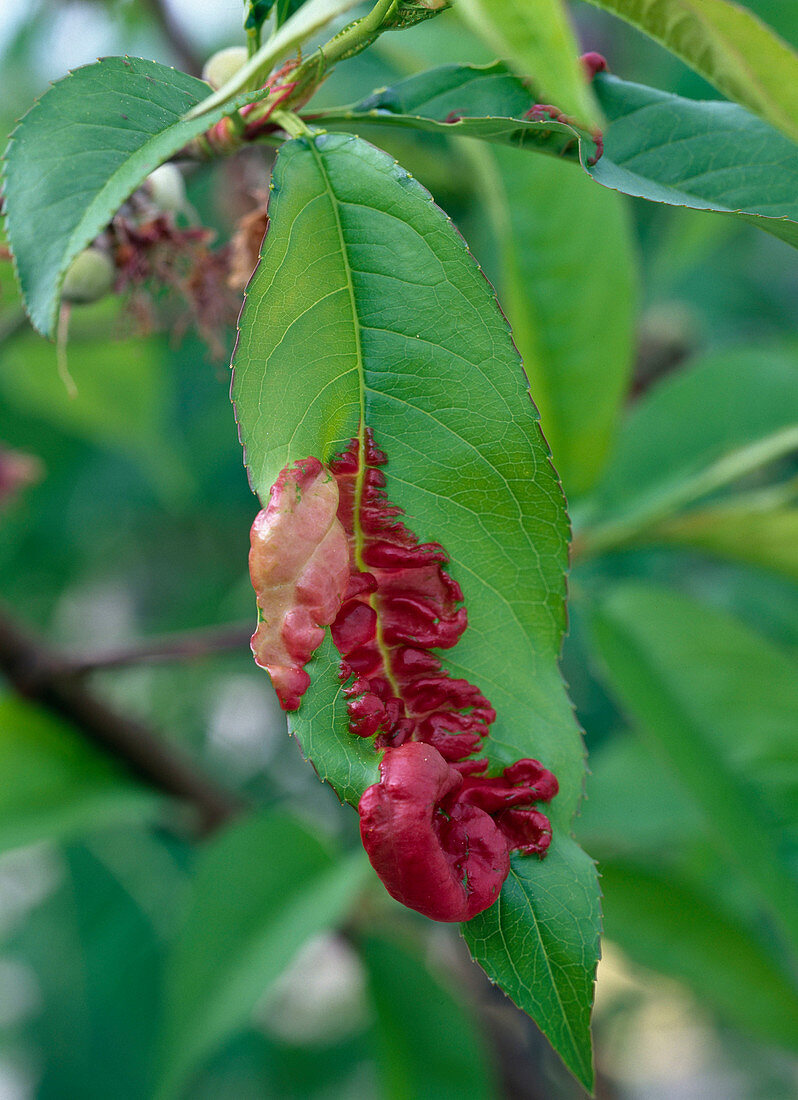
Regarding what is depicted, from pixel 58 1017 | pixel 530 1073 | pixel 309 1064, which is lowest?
pixel 309 1064

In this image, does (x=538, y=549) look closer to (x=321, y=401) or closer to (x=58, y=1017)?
(x=321, y=401)

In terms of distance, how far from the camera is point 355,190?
0.35 meters


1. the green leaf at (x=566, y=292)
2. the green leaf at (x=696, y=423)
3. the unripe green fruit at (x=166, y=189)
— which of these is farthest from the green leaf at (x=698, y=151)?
the green leaf at (x=696, y=423)

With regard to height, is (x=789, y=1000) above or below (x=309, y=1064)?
above

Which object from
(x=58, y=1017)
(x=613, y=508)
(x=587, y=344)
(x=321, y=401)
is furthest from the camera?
(x=58, y=1017)

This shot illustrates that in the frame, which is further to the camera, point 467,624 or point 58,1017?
point 58,1017

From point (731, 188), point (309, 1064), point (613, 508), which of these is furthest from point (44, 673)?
point (309, 1064)

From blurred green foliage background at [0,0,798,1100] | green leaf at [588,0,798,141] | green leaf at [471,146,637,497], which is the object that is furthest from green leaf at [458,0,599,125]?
green leaf at [471,146,637,497]

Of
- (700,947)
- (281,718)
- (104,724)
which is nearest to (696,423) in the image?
(700,947)

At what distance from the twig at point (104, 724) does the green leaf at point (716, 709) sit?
1.48 ft

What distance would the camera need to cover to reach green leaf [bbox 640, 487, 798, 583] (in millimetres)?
→ 696

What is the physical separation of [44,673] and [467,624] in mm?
562

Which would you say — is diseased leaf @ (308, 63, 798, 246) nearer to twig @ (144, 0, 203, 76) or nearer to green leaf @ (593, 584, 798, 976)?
green leaf @ (593, 584, 798, 976)

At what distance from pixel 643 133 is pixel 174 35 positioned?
85 cm
